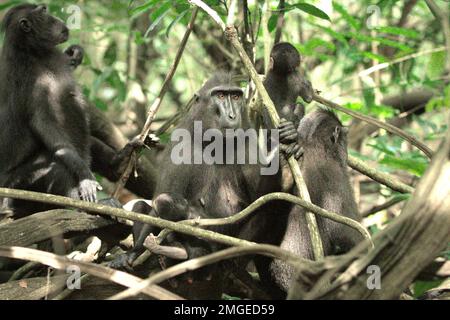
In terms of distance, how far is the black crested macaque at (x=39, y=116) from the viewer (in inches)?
248

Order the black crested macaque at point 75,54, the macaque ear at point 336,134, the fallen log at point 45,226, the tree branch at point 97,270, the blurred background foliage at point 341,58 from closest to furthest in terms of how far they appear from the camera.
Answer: the tree branch at point 97,270, the fallen log at point 45,226, the macaque ear at point 336,134, the blurred background foliage at point 341,58, the black crested macaque at point 75,54

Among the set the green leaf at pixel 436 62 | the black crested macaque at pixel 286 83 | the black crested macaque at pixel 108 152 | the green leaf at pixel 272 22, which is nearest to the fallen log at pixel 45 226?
the black crested macaque at pixel 108 152

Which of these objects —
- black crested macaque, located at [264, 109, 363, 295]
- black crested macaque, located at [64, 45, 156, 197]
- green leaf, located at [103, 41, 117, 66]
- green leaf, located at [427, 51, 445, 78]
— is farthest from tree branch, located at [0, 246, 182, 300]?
green leaf, located at [427, 51, 445, 78]

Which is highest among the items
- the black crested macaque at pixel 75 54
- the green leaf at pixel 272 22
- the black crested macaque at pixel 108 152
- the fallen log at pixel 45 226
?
the green leaf at pixel 272 22

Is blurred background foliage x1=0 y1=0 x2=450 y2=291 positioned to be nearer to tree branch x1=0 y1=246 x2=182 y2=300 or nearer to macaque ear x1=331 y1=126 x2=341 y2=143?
macaque ear x1=331 y1=126 x2=341 y2=143

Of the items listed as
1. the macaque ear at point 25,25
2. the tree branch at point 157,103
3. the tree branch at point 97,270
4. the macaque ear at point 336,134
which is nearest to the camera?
the tree branch at point 97,270

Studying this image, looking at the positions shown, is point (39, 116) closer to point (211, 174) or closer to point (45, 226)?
point (45, 226)

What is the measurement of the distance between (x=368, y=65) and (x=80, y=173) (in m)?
4.90

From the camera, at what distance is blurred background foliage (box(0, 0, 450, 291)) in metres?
7.12

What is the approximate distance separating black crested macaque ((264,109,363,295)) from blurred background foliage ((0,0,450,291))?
3.20 ft

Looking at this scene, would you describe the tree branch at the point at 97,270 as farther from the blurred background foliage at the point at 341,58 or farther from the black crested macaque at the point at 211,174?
the blurred background foliage at the point at 341,58

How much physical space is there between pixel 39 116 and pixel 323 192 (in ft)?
9.37

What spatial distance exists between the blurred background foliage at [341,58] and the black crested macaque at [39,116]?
0.89 metres

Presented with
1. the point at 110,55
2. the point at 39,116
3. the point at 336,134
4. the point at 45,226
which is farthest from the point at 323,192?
the point at 110,55
